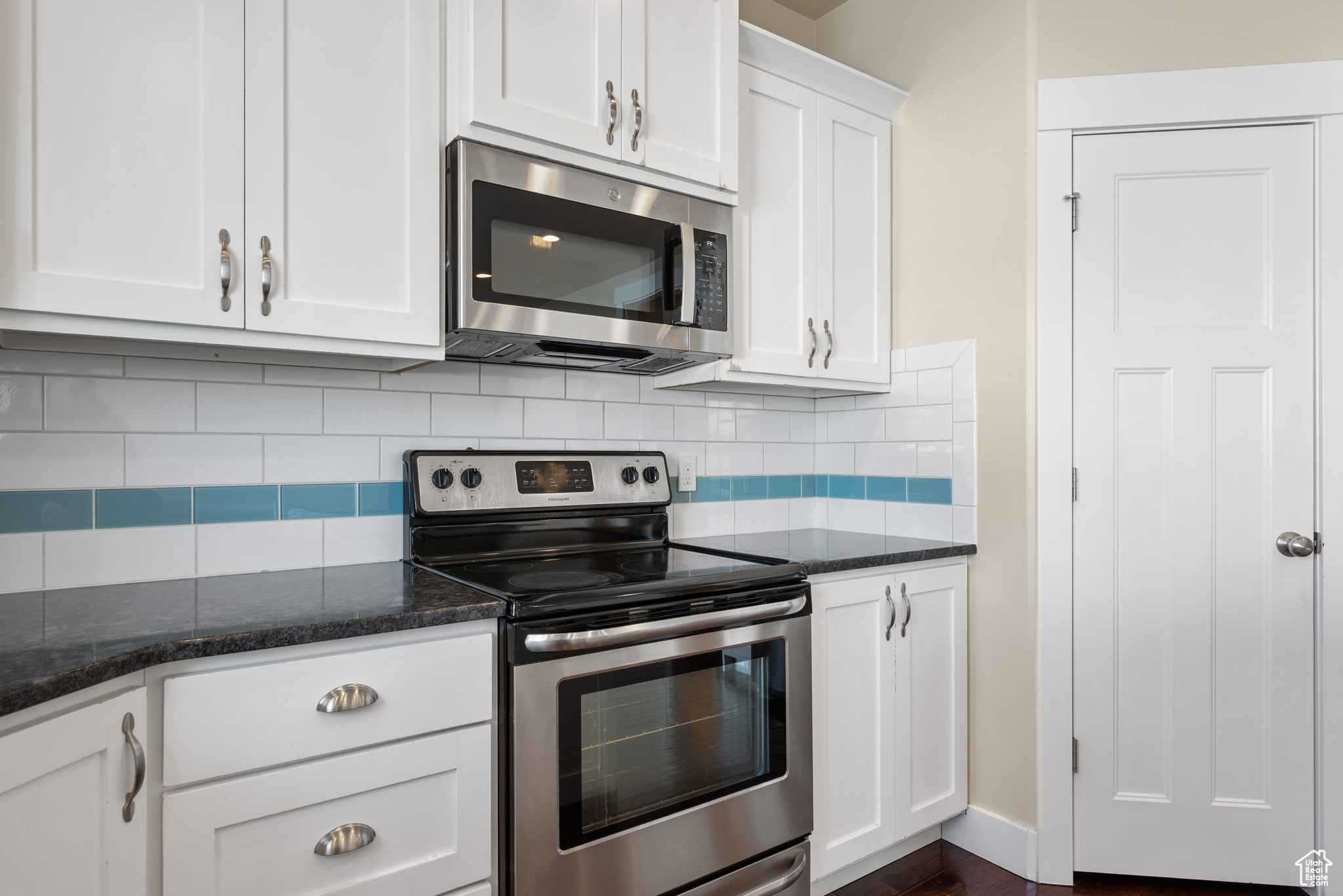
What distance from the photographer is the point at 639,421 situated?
7.48 feet

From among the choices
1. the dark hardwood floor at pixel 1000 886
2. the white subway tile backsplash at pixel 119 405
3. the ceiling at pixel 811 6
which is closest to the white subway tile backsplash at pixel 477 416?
the white subway tile backsplash at pixel 119 405

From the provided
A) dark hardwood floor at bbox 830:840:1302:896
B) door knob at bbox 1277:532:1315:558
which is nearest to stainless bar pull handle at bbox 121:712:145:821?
dark hardwood floor at bbox 830:840:1302:896

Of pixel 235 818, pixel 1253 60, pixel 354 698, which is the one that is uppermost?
pixel 1253 60

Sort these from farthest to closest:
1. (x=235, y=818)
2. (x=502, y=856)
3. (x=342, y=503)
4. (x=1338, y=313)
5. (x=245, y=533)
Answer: (x=1338, y=313)
(x=342, y=503)
(x=245, y=533)
(x=502, y=856)
(x=235, y=818)

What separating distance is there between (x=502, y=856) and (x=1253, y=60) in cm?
265

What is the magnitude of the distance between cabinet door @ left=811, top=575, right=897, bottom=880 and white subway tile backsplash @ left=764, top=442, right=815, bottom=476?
27.3 inches

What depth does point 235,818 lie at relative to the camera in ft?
3.66

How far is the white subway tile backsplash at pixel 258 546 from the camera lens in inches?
62.9

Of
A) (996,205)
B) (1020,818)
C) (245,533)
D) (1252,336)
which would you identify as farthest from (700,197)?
(1020,818)

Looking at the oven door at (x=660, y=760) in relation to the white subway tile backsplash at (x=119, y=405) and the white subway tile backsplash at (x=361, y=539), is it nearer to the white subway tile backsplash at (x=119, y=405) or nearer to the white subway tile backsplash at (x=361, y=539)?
the white subway tile backsplash at (x=361, y=539)

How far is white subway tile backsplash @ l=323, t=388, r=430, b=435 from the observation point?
1.75 metres

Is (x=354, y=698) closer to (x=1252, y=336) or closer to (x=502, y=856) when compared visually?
(x=502, y=856)

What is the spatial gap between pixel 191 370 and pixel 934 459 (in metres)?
2.00

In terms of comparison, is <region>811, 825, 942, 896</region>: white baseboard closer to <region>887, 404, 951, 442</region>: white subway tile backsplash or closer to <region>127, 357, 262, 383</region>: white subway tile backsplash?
<region>887, 404, 951, 442</region>: white subway tile backsplash
